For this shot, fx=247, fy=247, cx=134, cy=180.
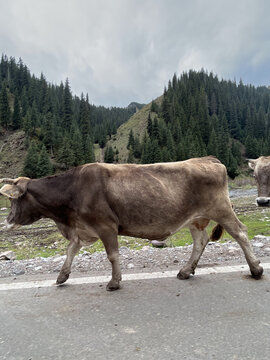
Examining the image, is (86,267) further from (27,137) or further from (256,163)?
(27,137)

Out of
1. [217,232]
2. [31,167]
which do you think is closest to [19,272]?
[217,232]

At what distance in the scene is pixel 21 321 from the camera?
3113 mm

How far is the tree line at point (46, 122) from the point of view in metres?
70.6

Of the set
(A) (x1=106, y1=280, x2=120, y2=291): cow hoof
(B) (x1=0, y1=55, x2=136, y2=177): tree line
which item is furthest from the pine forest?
(A) (x1=106, y1=280, x2=120, y2=291): cow hoof

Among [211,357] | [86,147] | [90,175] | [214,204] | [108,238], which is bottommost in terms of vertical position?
[211,357]

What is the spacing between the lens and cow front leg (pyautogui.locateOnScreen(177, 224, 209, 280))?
434 cm

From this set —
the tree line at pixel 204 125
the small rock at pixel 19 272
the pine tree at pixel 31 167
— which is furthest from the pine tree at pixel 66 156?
the small rock at pixel 19 272

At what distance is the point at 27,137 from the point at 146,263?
8519 centimetres

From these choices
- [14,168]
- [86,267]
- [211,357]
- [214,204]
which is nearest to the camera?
[211,357]

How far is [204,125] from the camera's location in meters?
117

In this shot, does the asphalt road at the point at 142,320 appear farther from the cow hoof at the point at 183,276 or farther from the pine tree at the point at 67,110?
the pine tree at the point at 67,110

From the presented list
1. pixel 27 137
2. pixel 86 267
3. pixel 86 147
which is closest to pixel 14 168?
pixel 27 137

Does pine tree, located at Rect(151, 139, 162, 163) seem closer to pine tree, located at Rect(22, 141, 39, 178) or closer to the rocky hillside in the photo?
the rocky hillside

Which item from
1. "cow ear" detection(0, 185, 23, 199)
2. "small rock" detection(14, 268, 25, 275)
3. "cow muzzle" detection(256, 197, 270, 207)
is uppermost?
"cow ear" detection(0, 185, 23, 199)
